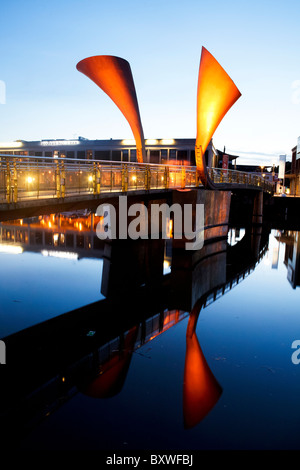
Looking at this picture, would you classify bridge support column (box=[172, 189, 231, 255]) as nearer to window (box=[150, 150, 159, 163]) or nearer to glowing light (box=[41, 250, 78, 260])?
glowing light (box=[41, 250, 78, 260])

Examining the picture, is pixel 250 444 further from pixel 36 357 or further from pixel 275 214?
pixel 275 214

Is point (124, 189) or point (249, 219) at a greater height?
point (124, 189)

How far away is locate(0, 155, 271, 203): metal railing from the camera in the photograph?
841 centimetres

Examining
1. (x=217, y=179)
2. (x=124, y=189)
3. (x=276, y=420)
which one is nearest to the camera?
(x=276, y=420)

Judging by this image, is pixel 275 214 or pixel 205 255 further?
pixel 275 214

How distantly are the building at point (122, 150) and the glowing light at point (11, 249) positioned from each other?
29.5 m

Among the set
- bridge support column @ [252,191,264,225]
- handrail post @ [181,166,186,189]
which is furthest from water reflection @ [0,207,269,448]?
bridge support column @ [252,191,264,225]

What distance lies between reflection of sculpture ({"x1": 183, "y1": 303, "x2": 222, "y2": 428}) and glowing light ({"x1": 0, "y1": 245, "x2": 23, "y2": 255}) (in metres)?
11.0

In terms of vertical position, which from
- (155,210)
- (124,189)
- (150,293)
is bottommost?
(150,293)

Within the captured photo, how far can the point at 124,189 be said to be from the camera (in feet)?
45.0

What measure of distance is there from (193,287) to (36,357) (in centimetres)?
642

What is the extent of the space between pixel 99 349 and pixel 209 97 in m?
14.5
